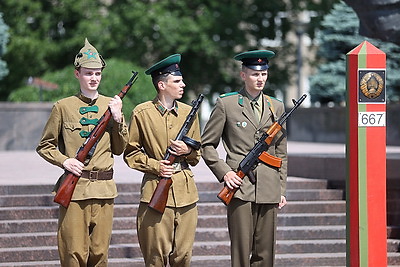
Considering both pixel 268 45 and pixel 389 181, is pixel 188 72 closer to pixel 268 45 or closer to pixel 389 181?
pixel 268 45

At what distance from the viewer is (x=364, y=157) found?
25.3 feet

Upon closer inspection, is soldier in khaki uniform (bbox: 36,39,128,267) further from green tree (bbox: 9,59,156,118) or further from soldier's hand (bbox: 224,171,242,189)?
green tree (bbox: 9,59,156,118)

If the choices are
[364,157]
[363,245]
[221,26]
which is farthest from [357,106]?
[221,26]

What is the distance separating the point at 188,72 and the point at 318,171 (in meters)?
22.1

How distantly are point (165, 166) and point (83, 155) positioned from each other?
60 centimetres

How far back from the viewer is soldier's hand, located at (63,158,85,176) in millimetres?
7570

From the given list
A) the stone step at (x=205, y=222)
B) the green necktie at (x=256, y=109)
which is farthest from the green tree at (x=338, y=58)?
the green necktie at (x=256, y=109)

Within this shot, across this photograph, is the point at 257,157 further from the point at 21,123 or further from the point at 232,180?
the point at 21,123

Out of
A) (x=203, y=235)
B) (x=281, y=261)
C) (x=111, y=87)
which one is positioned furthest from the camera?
(x=111, y=87)

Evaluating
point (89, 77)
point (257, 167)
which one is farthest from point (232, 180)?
point (89, 77)

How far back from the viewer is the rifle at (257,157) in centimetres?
779

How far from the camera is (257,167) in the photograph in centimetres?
788

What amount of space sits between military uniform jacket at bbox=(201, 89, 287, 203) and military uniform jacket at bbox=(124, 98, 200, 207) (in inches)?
6.7

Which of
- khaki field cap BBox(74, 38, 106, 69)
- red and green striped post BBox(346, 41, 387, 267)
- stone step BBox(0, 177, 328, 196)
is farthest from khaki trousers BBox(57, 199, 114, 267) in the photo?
stone step BBox(0, 177, 328, 196)
